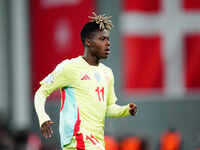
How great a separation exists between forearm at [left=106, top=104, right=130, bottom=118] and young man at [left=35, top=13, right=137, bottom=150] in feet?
0.04

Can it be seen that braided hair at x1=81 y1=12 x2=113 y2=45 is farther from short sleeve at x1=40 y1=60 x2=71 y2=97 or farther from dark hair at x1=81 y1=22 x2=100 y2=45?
short sleeve at x1=40 y1=60 x2=71 y2=97

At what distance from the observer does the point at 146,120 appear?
18156mm

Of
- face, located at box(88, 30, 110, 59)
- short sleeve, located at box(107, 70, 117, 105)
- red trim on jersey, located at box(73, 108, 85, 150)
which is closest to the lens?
red trim on jersey, located at box(73, 108, 85, 150)

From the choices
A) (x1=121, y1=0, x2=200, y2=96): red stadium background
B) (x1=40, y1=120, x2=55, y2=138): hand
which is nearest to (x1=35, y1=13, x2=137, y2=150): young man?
(x1=40, y1=120, x2=55, y2=138): hand

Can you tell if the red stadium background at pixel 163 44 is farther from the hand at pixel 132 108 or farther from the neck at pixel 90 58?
the hand at pixel 132 108

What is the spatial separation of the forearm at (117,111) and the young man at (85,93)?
0.01 metres

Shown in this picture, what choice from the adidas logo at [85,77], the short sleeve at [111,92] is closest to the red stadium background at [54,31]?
the short sleeve at [111,92]

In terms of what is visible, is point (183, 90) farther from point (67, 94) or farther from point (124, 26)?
point (67, 94)

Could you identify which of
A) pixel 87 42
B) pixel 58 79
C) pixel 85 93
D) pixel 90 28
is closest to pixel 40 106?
pixel 58 79

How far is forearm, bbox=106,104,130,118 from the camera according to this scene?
6844 millimetres

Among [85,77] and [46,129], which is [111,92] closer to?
[85,77]

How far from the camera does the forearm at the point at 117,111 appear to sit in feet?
22.5

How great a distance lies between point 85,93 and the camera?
6676 millimetres

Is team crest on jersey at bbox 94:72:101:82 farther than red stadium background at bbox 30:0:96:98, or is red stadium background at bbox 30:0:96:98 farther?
red stadium background at bbox 30:0:96:98
